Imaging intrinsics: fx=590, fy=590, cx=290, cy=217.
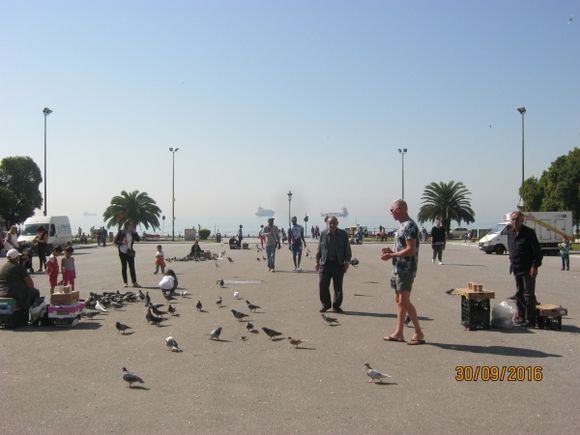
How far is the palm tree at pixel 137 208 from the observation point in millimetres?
69250

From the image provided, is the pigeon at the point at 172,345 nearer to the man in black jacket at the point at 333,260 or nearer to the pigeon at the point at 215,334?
the pigeon at the point at 215,334

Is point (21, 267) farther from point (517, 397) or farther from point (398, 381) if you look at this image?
point (517, 397)

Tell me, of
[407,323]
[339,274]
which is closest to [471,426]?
[407,323]

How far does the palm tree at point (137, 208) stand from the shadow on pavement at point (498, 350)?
6395 centimetres

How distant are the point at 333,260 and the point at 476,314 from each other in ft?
10.0

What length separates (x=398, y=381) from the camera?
20.6 ft

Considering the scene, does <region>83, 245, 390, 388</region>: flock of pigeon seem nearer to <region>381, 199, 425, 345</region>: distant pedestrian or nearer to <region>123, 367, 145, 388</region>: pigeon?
<region>123, 367, 145, 388</region>: pigeon

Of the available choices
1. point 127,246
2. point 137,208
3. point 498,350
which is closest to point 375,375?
point 498,350

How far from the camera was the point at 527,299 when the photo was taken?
30.9ft

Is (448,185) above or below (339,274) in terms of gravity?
above

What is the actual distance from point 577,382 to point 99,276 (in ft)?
51.1

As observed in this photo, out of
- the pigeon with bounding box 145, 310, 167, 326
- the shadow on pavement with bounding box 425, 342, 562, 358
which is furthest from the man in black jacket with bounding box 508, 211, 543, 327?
the pigeon with bounding box 145, 310, 167, 326
